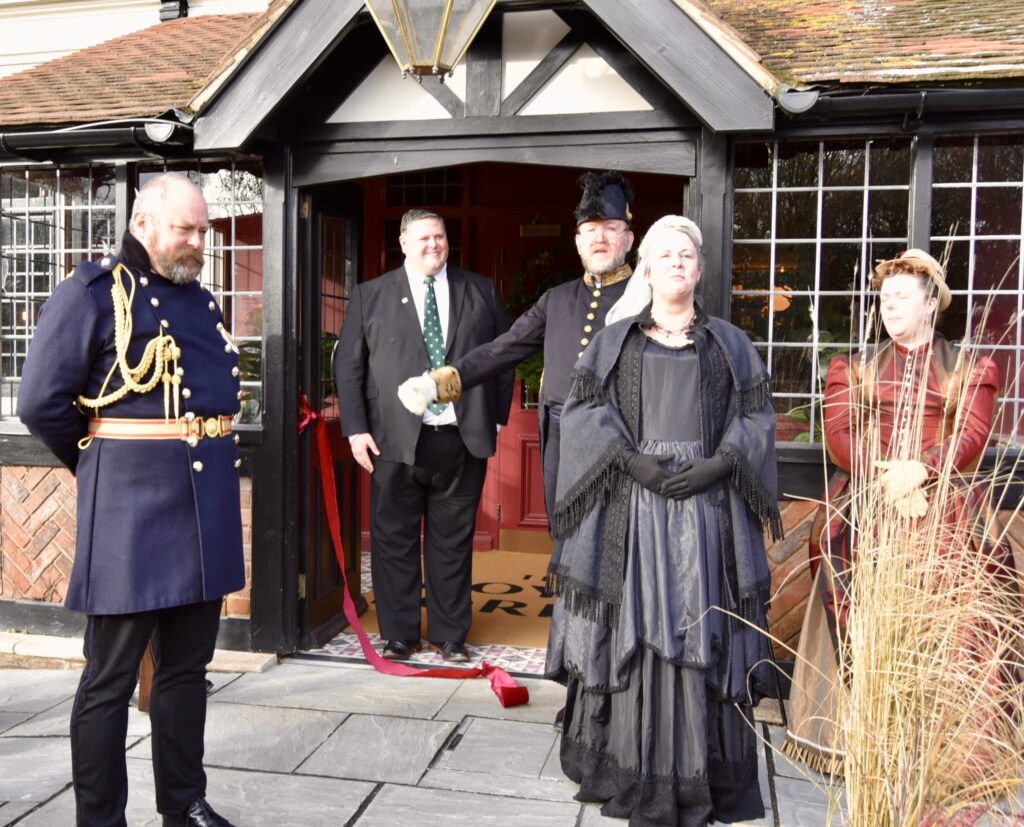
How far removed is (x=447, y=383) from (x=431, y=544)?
131cm

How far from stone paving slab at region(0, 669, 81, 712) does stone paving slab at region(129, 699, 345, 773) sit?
2.45 feet

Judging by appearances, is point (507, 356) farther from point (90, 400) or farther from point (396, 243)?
point (396, 243)

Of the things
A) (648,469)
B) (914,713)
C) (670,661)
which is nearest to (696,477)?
(648,469)

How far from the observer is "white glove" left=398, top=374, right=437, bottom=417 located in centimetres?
339

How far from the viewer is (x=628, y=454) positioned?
9.37ft

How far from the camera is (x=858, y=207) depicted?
406cm

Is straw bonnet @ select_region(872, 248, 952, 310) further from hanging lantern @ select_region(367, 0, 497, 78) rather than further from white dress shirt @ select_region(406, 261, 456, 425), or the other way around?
white dress shirt @ select_region(406, 261, 456, 425)

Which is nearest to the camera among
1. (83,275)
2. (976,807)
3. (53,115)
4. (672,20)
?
(976,807)

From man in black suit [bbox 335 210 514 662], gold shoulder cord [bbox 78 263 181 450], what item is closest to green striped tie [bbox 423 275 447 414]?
man in black suit [bbox 335 210 514 662]

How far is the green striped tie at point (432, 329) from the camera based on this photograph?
4465 mm

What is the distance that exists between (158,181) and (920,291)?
252 centimetres

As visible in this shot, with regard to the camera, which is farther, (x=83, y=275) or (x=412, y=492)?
(x=412, y=492)

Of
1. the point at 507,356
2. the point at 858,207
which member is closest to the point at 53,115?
the point at 507,356

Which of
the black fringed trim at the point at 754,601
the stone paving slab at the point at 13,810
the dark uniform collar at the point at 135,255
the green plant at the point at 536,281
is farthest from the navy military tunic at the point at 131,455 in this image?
the green plant at the point at 536,281
